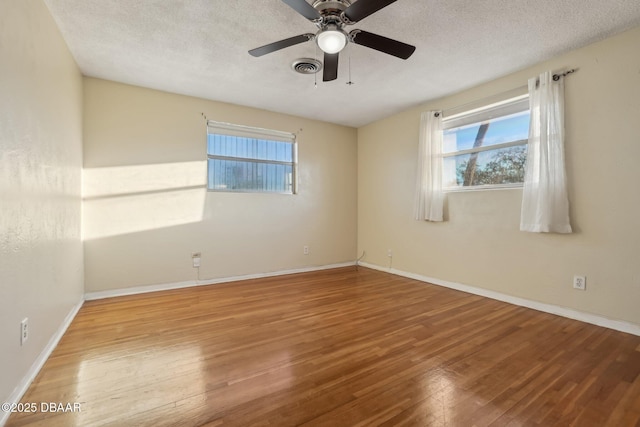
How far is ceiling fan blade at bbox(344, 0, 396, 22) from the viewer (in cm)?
169

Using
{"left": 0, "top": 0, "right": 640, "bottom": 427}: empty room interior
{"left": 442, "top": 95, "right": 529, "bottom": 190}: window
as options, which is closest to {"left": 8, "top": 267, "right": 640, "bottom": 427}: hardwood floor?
{"left": 0, "top": 0, "right": 640, "bottom": 427}: empty room interior

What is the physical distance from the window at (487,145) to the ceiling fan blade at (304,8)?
256 centimetres

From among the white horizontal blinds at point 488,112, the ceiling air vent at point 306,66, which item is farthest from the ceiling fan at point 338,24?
the white horizontal blinds at point 488,112

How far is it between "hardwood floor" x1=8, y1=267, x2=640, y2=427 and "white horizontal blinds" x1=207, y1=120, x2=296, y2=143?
243cm

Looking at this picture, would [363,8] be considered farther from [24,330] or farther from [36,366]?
[36,366]

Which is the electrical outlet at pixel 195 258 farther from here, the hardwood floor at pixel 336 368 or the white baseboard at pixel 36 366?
the white baseboard at pixel 36 366

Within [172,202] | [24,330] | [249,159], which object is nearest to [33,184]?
[24,330]

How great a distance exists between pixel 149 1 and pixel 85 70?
1666mm

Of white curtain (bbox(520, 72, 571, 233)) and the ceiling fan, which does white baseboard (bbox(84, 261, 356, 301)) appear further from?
white curtain (bbox(520, 72, 571, 233))

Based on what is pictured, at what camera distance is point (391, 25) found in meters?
2.29

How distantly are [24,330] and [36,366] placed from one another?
0.32 m

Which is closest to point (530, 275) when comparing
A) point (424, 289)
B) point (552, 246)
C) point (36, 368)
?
point (552, 246)

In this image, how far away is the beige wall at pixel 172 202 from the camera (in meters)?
3.25

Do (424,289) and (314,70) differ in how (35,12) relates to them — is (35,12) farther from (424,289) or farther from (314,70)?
(424,289)
